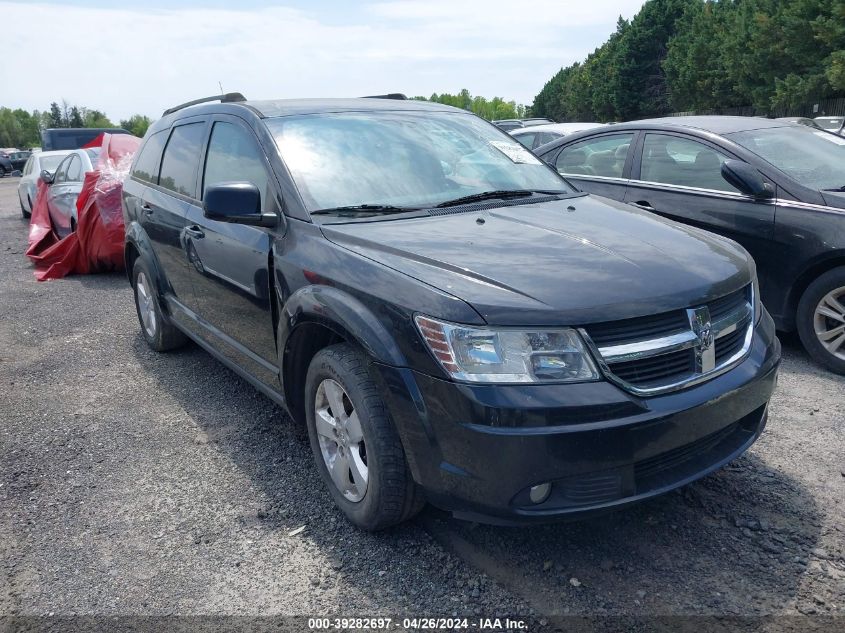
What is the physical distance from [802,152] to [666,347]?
3532mm

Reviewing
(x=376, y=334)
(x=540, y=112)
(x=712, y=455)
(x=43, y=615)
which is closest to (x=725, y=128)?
(x=712, y=455)

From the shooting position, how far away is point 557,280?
8.83 feet

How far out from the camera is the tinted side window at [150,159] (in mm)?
5332

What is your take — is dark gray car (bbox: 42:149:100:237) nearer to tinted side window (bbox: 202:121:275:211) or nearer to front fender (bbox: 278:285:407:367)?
tinted side window (bbox: 202:121:275:211)

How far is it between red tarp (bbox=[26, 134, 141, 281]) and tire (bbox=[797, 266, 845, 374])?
7121 millimetres

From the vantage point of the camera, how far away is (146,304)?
5871 mm

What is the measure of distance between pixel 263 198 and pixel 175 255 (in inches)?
54.9

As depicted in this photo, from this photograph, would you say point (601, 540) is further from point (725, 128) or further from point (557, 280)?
point (725, 128)

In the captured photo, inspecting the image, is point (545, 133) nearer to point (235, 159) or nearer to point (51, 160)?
point (235, 159)

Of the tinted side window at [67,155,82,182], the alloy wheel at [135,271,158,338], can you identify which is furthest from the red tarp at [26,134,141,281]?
the alloy wheel at [135,271,158,338]

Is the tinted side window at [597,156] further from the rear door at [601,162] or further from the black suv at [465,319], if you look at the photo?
the black suv at [465,319]

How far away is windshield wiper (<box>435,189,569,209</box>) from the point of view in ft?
11.8

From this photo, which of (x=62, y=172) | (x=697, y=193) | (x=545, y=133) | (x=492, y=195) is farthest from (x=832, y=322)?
(x=62, y=172)

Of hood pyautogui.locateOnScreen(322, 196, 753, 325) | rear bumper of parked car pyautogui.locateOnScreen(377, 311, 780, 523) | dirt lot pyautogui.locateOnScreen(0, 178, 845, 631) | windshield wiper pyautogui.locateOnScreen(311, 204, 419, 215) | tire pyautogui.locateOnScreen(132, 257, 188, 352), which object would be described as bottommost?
dirt lot pyautogui.locateOnScreen(0, 178, 845, 631)
